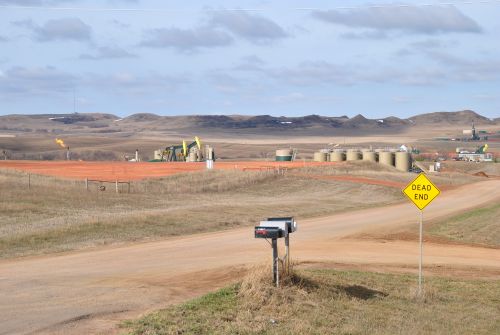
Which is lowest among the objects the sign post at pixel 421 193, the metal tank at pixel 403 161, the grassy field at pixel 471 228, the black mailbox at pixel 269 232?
the grassy field at pixel 471 228

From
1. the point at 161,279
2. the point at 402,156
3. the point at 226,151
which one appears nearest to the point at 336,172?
the point at 402,156

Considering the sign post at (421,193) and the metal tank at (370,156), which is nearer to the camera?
the sign post at (421,193)

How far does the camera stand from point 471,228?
118 ft

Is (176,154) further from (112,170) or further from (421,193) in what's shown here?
(421,193)

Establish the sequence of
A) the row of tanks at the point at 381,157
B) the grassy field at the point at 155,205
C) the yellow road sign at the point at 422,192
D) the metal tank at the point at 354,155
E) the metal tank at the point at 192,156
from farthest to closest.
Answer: the metal tank at the point at 192,156 < the metal tank at the point at 354,155 < the row of tanks at the point at 381,157 < the grassy field at the point at 155,205 < the yellow road sign at the point at 422,192

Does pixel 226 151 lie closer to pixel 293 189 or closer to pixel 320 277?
pixel 293 189

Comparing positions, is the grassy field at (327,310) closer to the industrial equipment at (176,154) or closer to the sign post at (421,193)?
the sign post at (421,193)

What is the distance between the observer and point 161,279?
1856 centimetres

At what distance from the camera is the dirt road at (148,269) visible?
1388cm

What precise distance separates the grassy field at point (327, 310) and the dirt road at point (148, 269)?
1.11 metres

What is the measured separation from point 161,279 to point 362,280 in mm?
4767

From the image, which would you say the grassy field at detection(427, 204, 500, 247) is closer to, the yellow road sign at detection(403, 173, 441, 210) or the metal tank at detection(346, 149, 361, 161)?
the yellow road sign at detection(403, 173, 441, 210)

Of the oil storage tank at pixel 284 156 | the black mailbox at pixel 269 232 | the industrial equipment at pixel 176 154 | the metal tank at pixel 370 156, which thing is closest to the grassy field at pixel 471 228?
the black mailbox at pixel 269 232

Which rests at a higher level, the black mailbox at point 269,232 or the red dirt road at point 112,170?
the black mailbox at point 269,232
